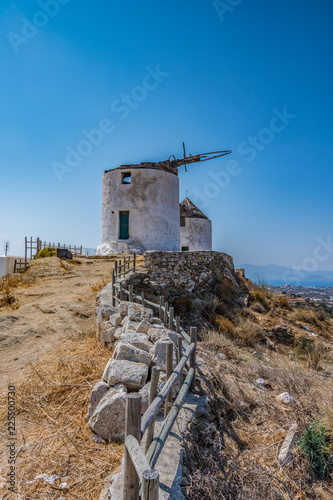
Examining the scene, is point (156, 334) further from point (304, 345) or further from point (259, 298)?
point (259, 298)

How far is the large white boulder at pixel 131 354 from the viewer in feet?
12.8

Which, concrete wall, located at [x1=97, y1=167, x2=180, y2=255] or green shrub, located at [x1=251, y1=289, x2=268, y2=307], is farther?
concrete wall, located at [x1=97, y1=167, x2=180, y2=255]

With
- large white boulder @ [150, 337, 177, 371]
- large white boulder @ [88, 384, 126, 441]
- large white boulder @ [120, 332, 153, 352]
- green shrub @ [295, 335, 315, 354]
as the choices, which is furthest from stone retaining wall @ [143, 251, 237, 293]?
large white boulder @ [88, 384, 126, 441]

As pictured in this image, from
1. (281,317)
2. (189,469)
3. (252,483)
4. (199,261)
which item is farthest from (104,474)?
(281,317)

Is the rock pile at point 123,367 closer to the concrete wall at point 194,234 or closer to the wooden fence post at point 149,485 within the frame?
the wooden fence post at point 149,485

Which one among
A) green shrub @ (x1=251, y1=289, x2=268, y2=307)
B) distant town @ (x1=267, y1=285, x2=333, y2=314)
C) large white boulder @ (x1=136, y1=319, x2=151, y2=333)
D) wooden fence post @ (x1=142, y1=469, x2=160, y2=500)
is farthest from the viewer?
distant town @ (x1=267, y1=285, x2=333, y2=314)

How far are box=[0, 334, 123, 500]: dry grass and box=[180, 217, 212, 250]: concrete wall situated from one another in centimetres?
2109

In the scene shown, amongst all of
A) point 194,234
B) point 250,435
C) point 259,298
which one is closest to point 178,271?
point 259,298

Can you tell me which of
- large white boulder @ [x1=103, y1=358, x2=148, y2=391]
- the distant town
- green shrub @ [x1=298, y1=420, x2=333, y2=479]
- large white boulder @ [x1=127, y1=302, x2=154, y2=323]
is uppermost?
large white boulder @ [x1=127, y1=302, x2=154, y2=323]

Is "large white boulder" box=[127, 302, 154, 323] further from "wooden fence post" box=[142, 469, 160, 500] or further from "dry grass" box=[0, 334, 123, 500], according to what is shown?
"wooden fence post" box=[142, 469, 160, 500]

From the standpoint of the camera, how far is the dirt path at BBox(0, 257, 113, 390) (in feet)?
18.8

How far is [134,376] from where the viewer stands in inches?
140

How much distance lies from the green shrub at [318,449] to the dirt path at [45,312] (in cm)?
402

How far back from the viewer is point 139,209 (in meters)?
17.8
